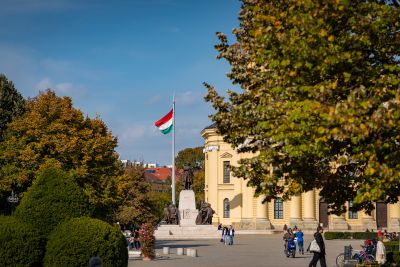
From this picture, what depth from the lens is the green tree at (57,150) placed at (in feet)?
134

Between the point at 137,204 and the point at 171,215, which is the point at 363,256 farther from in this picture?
the point at 137,204

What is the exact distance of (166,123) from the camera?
Answer: 63.3 metres

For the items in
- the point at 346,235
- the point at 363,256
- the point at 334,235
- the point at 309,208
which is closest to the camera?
the point at 363,256

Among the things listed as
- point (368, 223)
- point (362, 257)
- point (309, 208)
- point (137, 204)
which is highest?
point (137, 204)

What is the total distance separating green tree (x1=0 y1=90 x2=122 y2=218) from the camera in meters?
41.0

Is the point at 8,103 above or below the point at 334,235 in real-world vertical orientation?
above

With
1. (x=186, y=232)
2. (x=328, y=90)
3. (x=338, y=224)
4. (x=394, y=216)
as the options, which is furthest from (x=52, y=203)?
(x=394, y=216)

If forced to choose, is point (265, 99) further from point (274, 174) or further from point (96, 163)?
point (96, 163)

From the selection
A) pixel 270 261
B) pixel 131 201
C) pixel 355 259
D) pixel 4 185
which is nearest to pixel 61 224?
pixel 355 259

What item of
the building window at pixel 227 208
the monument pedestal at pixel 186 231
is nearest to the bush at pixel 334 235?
the monument pedestal at pixel 186 231

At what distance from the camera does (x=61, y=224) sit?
14.0m

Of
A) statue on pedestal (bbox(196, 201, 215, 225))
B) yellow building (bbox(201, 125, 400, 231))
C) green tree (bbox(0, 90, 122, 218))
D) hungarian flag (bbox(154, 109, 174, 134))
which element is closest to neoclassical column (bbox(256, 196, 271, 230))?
yellow building (bbox(201, 125, 400, 231))

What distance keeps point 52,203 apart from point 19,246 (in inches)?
47.1

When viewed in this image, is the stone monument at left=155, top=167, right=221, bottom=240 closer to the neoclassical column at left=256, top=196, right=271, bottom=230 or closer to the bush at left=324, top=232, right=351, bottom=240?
the bush at left=324, top=232, right=351, bottom=240
